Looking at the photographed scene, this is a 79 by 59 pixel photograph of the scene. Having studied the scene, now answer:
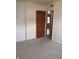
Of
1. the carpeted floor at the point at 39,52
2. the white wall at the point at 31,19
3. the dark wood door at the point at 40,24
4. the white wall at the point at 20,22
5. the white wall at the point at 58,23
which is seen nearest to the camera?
the carpeted floor at the point at 39,52

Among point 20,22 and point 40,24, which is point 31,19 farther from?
point 40,24

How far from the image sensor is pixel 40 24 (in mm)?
6609

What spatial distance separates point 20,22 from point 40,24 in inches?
64.8

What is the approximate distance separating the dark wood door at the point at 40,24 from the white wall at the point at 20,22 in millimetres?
1184

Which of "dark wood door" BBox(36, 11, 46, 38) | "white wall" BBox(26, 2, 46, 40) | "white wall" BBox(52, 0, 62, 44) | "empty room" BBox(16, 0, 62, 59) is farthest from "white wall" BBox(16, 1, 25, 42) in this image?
"white wall" BBox(52, 0, 62, 44)

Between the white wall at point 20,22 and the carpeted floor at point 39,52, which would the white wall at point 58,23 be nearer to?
the carpeted floor at point 39,52

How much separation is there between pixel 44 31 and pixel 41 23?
61 cm

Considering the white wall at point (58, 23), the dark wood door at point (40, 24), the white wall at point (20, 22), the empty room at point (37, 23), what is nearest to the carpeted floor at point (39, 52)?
the empty room at point (37, 23)

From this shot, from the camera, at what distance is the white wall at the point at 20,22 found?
5.29 metres

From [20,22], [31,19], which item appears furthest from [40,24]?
[20,22]
